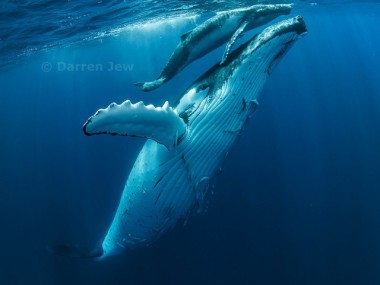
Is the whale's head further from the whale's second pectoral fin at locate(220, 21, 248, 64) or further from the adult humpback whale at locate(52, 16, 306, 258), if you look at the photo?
the whale's second pectoral fin at locate(220, 21, 248, 64)

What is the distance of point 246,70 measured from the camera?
150 inches

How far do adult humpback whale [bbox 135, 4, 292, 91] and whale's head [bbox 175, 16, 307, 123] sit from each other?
60 cm

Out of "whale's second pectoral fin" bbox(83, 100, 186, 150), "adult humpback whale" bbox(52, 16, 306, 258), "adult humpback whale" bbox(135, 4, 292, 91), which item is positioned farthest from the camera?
"adult humpback whale" bbox(135, 4, 292, 91)

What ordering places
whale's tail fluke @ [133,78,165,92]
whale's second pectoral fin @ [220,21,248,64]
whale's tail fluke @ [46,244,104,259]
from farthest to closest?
whale's tail fluke @ [46,244,104,259]
whale's tail fluke @ [133,78,165,92]
whale's second pectoral fin @ [220,21,248,64]

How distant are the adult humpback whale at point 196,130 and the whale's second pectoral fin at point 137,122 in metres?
0.01

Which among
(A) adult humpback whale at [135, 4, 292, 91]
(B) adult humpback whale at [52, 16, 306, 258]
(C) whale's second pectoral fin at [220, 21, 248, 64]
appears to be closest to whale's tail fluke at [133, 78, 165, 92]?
(A) adult humpback whale at [135, 4, 292, 91]

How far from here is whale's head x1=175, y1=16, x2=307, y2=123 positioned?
12.2 feet

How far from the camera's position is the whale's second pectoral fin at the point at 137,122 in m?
2.93

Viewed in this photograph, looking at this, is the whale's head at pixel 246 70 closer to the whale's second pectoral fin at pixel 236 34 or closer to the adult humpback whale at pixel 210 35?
the whale's second pectoral fin at pixel 236 34

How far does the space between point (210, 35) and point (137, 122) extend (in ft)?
6.93

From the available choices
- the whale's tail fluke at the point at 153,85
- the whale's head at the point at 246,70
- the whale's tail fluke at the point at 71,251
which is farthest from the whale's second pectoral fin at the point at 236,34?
the whale's tail fluke at the point at 71,251

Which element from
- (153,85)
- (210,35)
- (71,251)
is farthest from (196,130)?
(71,251)

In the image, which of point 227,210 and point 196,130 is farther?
point 227,210

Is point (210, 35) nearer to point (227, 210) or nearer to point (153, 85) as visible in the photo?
point (153, 85)
